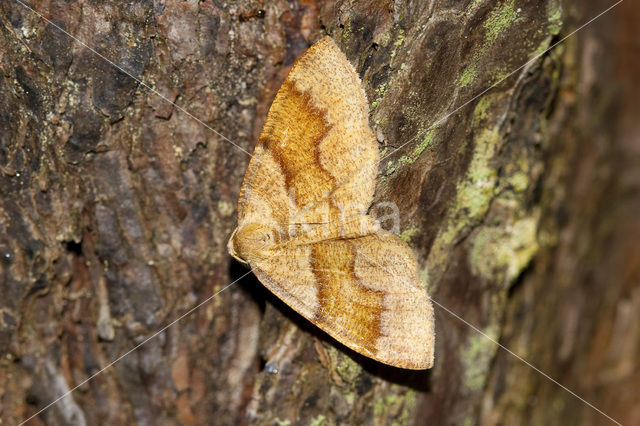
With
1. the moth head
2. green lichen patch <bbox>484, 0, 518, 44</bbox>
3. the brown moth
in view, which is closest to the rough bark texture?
green lichen patch <bbox>484, 0, 518, 44</bbox>

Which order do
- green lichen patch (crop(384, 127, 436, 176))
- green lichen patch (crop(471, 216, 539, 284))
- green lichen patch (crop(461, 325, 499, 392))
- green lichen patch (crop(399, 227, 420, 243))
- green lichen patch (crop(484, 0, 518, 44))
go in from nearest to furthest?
green lichen patch (crop(484, 0, 518, 44))
green lichen patch (crop(384, 127, 436, 176))
green lichen patch (crop(399, 227, 420, 243))
green lichen patch (crop(471, 216, 539, 284))
green lichen patch (crop(461, 325, 499, 392))

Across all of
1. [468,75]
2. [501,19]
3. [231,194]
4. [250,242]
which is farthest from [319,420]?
[501,19]

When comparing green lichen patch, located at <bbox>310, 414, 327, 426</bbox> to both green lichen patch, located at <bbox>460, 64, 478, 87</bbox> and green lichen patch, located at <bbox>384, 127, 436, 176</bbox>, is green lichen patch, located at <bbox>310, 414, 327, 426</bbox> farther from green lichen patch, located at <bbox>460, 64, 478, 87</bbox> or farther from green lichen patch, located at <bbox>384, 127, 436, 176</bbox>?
green lichen patch, located at <bbox>460, 64, 478, 87</bbox>

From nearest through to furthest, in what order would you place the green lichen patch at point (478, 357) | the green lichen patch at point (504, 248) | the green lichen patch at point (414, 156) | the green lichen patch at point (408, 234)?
the green lichen patch at point (414, 156)
the green lichen patch at point (408, 234)
the green lichen patch at point (504, 248)
the green lichen patch at point (478, 357)

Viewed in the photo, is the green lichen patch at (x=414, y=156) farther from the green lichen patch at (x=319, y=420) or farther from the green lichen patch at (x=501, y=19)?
the green lichen patch at (x=319, y=420)

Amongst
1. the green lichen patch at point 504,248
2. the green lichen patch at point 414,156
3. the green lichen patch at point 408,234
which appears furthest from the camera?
the green lichen patch at point 504,248

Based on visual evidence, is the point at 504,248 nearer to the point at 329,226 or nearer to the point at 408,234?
the point at 408,234

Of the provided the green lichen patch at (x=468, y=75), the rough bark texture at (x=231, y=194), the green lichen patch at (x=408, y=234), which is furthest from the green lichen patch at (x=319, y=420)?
the green lichen patch at (x=468, y=75)

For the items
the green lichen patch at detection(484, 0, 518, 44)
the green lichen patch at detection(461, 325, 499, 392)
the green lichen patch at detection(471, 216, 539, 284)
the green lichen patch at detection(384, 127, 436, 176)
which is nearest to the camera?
the green lichen patch at detection(484, 0, 518, 44)
